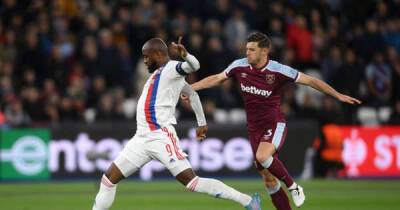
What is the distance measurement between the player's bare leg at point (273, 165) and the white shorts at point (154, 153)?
1.03 meters

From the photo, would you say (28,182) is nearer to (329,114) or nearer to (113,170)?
(329,114)

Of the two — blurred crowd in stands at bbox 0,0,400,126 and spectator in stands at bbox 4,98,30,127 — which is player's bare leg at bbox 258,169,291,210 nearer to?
blurred crowd in stands at bbox 0,0,400,126

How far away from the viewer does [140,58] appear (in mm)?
21156

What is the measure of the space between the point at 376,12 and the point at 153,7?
5.26m

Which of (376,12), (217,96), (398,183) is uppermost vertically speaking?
(376,12)

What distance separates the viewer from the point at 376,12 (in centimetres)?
2302

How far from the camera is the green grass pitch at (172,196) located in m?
13.8

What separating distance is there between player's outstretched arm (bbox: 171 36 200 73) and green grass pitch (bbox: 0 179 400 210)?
3.72 meters

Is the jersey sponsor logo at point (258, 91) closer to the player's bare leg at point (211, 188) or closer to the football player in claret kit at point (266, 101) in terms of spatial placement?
the football player in claret kit at point (266, 101)

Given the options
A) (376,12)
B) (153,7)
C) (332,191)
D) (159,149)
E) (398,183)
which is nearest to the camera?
(159,149)

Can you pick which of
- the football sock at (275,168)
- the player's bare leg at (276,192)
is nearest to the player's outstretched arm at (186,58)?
the football sock at (275,168)

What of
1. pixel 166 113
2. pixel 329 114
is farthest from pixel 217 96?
pixel 166 113

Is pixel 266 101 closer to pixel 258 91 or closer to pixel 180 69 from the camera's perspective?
pixel 258 91

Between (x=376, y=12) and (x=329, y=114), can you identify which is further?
(x=376, y=12)
